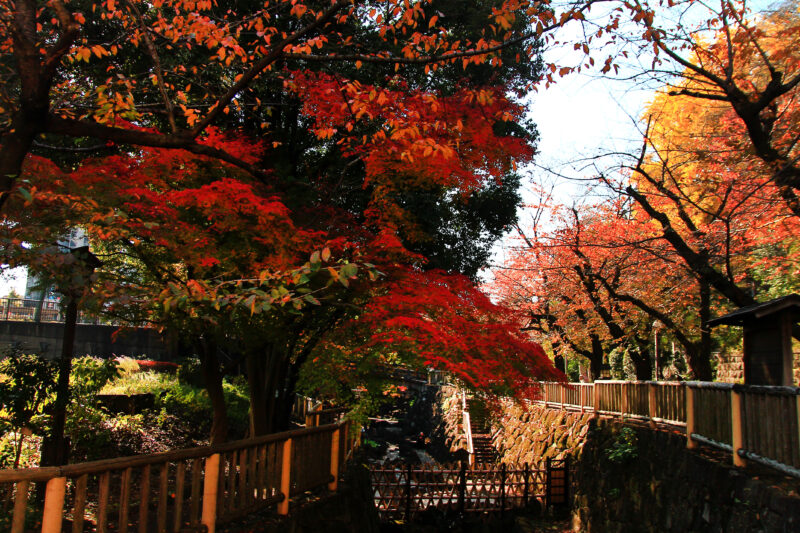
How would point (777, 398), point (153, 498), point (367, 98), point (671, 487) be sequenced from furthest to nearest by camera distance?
point (671, 487) → point (153, 498) → point (777, 398) → point (367, 98)

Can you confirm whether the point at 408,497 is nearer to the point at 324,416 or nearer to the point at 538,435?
the point at 324,416

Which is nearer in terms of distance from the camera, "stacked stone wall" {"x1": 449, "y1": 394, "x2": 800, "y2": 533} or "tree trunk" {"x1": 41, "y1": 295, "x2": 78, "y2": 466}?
"stacked stone wall" {"x1": 449, "y1": 394, "x2": 800, "y2": 533}

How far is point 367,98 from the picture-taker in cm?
625

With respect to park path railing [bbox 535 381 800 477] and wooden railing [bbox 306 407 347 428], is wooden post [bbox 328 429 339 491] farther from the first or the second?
park path railing [bbox 535 381 800 477]

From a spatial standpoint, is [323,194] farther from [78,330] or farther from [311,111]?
[78,330]

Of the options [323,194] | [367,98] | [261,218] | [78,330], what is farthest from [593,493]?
[78,330]

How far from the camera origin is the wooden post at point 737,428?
822cm

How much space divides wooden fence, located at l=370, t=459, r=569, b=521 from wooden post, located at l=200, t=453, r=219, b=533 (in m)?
10.1

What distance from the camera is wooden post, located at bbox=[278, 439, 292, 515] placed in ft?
23.9

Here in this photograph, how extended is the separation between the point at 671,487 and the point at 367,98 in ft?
30.2

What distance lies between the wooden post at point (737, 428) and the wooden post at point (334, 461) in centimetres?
610

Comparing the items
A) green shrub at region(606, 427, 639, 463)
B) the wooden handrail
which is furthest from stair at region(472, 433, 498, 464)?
the wooden handrail

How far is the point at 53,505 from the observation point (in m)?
4.12

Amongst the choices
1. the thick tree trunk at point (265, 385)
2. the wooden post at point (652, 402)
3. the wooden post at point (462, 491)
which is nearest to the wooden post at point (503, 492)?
the wooden post at point (462, 491)
